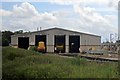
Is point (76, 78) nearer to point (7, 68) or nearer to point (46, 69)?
point (46, 69)

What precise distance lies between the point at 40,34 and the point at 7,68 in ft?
179

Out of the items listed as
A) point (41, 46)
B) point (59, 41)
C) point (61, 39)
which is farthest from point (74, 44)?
point (41, 46)

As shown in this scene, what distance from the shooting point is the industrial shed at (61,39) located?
215 feet

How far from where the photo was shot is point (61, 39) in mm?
66812

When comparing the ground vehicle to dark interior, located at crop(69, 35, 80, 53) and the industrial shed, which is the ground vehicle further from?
dark interior, located at crop(69, 35, 80, 53)

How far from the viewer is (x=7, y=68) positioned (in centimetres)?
1345

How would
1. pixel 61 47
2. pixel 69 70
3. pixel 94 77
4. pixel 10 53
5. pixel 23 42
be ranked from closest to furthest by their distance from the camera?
pixel 94 77, pixel 69 70, pixel 10 53, pixel 61 47, pixel 23 42

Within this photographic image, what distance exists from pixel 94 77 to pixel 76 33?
5787 cm

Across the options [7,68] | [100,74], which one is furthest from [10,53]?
[100,74]

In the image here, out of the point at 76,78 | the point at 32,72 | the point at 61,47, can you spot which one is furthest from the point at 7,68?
the point at 61,47

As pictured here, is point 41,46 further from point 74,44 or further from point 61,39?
point 74,44

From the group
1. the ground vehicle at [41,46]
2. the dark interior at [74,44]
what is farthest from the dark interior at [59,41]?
the ground vehicle at [41,46]

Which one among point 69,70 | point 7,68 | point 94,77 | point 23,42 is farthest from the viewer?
point 23,42

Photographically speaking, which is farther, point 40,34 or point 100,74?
point 40,34
